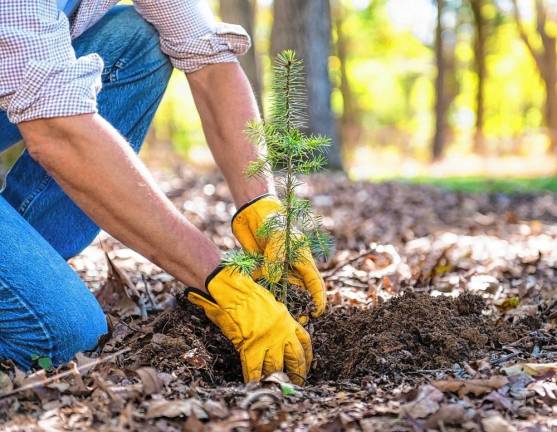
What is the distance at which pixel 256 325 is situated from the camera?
2135mm

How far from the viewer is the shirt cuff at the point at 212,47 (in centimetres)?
273

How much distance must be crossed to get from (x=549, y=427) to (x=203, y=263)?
1.06 metres

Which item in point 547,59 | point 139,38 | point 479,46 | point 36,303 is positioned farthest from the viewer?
point 547,59

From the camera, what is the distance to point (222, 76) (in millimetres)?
2764

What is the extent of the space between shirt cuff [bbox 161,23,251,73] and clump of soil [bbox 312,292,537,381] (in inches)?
42.5

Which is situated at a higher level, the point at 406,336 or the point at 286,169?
the point at 286,169

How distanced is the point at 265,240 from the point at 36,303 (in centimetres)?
78

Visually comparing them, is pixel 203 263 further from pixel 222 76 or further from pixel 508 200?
pixel 508 200

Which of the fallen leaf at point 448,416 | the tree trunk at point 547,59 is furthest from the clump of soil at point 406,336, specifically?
the tree trunk at point 547,59

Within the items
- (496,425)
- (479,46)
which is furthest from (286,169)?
(479,46)

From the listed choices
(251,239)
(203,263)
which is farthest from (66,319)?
(251,239)

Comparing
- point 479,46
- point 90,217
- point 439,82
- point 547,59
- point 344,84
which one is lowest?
point 344,84

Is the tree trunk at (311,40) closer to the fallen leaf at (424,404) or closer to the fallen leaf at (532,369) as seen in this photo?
the fallen leaf at (532,369)

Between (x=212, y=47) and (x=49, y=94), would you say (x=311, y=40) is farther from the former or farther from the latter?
(x=49, y=94)
